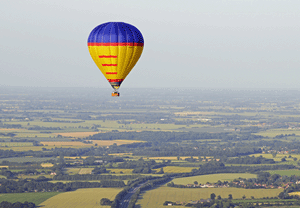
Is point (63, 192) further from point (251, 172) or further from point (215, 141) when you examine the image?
point (215, 141)

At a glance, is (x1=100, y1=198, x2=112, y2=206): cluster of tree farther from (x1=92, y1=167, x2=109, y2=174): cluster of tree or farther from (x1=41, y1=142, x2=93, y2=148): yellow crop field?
(x1=41, y1=142, x2=93, y2=148): yellow crop field

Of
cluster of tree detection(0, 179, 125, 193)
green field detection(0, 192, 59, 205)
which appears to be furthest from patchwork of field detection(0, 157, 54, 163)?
green field detection(0, 192, 59, 205)

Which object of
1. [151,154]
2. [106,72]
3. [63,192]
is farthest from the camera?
[151,154]

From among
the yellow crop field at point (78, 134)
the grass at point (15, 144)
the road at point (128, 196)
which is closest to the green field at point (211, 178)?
the road at point (128, 196)

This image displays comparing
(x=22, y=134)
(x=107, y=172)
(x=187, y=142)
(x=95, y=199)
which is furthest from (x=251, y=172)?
(x=22, y=134)

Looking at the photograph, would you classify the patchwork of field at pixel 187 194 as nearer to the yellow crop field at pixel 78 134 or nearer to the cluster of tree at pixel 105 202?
the cluster of tree at pixel 105 202
